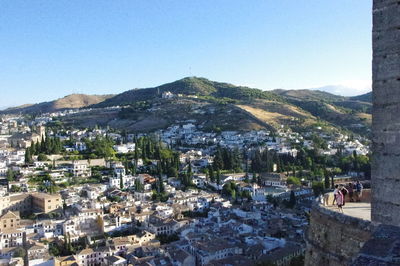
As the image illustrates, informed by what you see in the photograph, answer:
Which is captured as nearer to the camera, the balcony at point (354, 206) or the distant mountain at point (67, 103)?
the balcony at point (354, 206)

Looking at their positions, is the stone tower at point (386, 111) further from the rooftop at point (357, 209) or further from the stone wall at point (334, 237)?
the rooftop at point (357, 209)

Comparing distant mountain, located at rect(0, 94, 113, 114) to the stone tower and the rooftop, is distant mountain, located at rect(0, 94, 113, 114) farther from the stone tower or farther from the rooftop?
the stone tower

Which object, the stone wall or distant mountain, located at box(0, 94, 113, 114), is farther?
distant mountain, located at box(0, 94, 113, 114)

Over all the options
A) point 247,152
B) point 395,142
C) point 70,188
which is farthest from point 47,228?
point 247,152

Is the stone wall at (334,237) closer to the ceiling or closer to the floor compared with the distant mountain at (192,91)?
closer to the floor

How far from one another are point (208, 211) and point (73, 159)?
2010 cm

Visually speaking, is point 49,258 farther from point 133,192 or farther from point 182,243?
point 133,192

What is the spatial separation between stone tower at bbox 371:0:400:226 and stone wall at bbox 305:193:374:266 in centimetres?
26

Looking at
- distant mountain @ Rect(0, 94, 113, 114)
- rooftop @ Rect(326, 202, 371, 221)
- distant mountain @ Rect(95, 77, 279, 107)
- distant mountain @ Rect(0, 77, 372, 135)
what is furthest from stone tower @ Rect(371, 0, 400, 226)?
distant mountain @ Rect(0, 94, 113, 114)

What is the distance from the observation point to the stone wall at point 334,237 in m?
4.73

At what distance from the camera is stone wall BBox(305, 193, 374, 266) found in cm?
473

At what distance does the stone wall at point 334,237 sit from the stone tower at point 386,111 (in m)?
0.26

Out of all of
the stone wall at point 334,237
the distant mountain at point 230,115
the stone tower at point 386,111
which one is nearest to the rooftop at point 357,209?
the stone wall at point 334,237

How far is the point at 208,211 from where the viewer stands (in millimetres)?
31938
